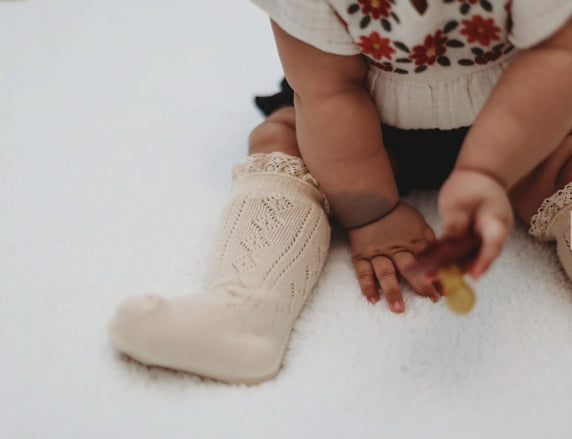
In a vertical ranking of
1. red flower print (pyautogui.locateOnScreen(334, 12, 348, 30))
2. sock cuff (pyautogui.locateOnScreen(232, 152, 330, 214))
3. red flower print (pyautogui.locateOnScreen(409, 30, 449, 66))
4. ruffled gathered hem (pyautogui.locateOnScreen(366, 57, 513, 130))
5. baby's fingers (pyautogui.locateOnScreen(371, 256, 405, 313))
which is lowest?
baby's fingers (pyautogui.locateOnScreen(371, 256, 405, 313))

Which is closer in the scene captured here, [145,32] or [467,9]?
[467,9]

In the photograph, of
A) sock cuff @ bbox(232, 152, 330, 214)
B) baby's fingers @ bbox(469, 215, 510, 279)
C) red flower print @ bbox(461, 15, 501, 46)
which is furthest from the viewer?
sock cuff @ bbox(232, 152, 330, 214)

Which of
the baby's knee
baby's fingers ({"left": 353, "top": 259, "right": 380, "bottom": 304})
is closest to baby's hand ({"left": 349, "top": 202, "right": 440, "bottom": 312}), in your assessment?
baby's fingers ({"left": 353, "top": 259, "right": 380, "bottom": 304})

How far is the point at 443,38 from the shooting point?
507mm

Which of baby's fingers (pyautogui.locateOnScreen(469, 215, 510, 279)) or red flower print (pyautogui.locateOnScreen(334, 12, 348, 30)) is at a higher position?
red flower print (pyautogui.locateOnScreen(334, 12, 348, 30))

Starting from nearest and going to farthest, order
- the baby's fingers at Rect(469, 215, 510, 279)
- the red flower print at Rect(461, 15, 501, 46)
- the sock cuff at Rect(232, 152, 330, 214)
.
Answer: the baby's fingers at Rect(469, 215, 510, 279) < the red flower print at Rect(461, 15, 501, 46) < the sock cuff at Rect(232, 152, 330, 214)

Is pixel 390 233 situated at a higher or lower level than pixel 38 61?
lower

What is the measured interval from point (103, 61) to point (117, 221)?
0.33 metres

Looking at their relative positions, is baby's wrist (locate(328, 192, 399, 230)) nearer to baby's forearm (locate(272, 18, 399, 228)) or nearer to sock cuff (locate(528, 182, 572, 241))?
baby's forearm (locate(272, 18, 399, 228))

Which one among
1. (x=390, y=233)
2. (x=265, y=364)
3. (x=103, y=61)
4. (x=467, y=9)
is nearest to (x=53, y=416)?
(x=265, y=364)

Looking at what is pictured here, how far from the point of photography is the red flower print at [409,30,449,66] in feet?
1.65

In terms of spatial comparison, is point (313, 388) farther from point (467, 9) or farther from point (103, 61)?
point (103, 61)

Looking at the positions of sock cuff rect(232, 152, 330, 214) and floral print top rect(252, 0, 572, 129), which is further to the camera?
sock cuff rect(232, 152, 330, 214)

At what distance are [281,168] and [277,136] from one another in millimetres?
51
